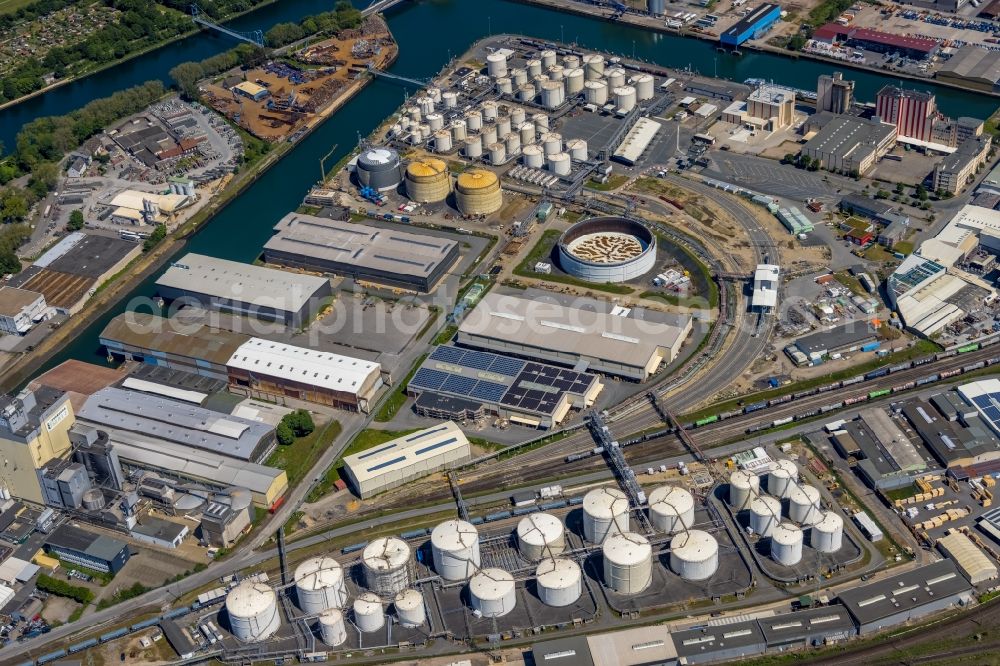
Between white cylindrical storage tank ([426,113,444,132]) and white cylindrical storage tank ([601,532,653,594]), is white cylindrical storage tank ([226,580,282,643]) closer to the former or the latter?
white cylindrical storage tank ([601,532,653,594])

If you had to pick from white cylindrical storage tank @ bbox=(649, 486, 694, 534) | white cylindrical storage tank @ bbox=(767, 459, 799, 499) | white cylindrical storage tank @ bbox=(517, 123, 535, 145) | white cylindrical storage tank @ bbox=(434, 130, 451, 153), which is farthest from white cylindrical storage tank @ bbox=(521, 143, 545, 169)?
white cylindrical storage tank @ bbox=(649, 486, 694, 534)

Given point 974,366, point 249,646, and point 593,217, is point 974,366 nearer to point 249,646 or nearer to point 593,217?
point 593,217

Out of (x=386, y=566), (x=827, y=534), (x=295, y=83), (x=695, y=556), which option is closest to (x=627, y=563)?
(x=695, y=556)

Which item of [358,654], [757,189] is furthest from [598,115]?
[358,654]

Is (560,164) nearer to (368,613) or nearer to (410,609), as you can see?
(410,609)

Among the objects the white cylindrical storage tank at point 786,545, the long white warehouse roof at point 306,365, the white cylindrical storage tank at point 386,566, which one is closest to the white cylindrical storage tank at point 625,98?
the long white warehouse roof at point 306,365

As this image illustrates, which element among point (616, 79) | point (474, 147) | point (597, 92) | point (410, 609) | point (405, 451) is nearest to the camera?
point (410, 609)
